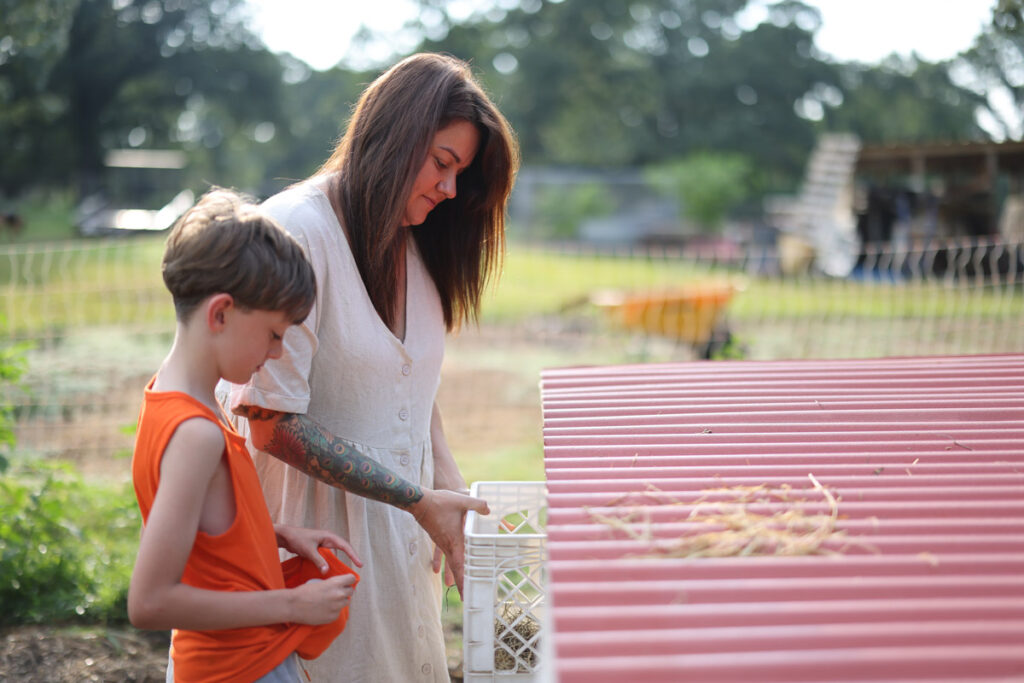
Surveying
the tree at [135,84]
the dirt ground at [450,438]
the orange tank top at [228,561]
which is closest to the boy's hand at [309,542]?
the orange tank top at [228,561]

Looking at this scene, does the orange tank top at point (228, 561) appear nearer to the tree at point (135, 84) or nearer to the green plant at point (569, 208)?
the green plant at point (569, 208)

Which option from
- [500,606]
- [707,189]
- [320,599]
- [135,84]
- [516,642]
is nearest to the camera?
[320,599]

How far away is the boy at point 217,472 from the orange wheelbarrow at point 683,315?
8.47m

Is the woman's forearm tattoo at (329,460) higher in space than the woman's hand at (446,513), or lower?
higher

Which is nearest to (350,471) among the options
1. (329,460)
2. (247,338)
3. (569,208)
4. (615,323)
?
(329,460)

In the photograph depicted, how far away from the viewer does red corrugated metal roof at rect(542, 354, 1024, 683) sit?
115 cm

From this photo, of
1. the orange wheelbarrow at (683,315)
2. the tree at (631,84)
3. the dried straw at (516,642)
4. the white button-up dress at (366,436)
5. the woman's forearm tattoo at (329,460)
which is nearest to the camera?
the dried straw at (516,642)

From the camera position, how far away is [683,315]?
1000 cm

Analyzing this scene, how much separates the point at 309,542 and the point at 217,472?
13.0 inches

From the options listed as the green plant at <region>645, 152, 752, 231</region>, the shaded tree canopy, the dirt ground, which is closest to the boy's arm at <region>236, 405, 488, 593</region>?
the dirt ground

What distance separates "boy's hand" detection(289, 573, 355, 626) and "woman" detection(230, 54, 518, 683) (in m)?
0.32

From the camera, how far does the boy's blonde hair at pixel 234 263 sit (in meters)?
1.65

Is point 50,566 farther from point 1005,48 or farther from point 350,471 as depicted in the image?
point 1005,48

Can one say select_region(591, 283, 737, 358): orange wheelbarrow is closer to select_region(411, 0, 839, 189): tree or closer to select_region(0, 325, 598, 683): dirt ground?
select_region(0, 325, 598, 683): dirt ground
